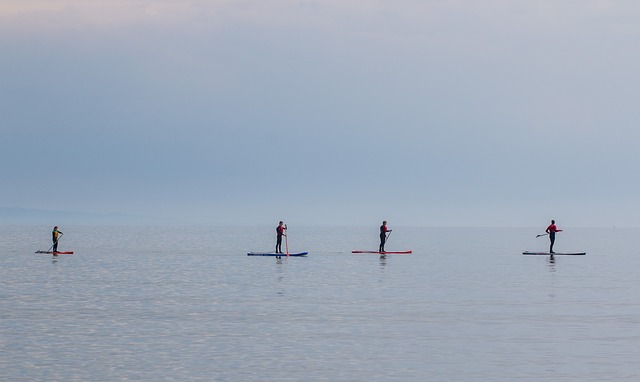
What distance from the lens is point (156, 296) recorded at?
41.7 m

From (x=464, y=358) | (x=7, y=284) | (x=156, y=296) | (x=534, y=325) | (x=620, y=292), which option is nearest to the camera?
(x=464, y=358)

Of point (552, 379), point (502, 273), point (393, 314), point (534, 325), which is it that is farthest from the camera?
point (502, 273)

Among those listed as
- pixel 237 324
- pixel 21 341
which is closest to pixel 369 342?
pixel 237 324

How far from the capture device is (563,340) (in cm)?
2714

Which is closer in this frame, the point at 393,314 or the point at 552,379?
the point at 552,379

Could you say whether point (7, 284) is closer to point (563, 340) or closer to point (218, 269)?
point (218, 269)

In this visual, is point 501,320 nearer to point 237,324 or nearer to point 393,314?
point 393,314

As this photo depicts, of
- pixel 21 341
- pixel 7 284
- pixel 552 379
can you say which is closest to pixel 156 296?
pixel 7 284

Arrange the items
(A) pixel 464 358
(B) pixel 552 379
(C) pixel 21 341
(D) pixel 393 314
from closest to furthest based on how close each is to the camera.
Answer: (B) pixel 552 379
(A) pixel 464 358
(C) pixel 21 341
(D) pixel 393 314

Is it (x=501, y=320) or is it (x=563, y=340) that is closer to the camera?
(x=563, y=340)

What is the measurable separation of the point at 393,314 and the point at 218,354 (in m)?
10.5

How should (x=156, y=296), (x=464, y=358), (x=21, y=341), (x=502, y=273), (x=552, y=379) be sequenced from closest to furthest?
(x=552, y=379)
(x=464, y=358)
(x=21, y=341)
(x=156, y=296)
(x=502, y=273)

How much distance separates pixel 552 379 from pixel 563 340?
606cm

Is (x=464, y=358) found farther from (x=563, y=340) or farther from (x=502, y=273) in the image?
(x=502, y=273)
